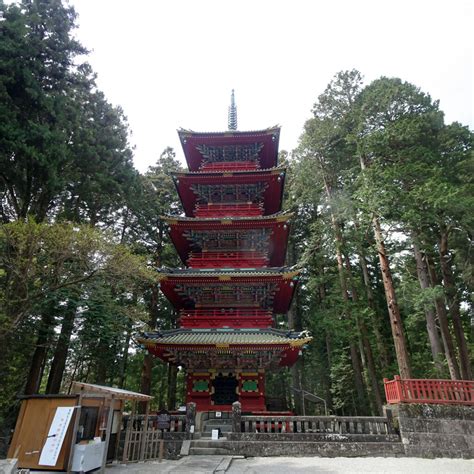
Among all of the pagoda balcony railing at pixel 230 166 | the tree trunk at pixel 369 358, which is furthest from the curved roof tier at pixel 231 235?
the tree trunk at pixel 369 358

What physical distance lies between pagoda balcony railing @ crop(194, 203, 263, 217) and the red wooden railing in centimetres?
997

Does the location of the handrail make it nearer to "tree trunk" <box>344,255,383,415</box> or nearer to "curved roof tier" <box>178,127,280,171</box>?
"tree trunk" <box>344,255,383,415</box>

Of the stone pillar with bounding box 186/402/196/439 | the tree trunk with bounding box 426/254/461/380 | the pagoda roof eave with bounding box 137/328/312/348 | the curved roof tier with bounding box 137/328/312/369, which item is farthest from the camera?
the tree trunk with bounding box 426/254/461/380

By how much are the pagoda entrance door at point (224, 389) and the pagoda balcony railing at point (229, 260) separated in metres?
4.91

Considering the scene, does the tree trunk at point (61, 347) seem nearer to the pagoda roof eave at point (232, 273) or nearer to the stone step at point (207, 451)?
the pagoda roof eave at point (232, 273)

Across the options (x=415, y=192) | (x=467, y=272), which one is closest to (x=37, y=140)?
(x=415, y=192)

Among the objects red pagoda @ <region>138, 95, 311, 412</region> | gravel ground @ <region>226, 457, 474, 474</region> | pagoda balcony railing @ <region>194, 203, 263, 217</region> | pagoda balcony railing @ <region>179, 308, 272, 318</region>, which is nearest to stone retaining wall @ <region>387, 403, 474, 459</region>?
gravel ground @ <region>226, 457, 474, 474</region>

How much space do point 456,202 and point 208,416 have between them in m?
12.0

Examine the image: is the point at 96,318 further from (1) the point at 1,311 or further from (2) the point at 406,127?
(2) the point at 406,127

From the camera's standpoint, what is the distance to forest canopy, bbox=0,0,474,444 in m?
9.80

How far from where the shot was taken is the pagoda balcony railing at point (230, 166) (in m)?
18.7

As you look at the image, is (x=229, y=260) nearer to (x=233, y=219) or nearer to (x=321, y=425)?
(x=233, y=219)

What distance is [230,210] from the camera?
1764 centimetres

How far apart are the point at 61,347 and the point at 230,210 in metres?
10.0
